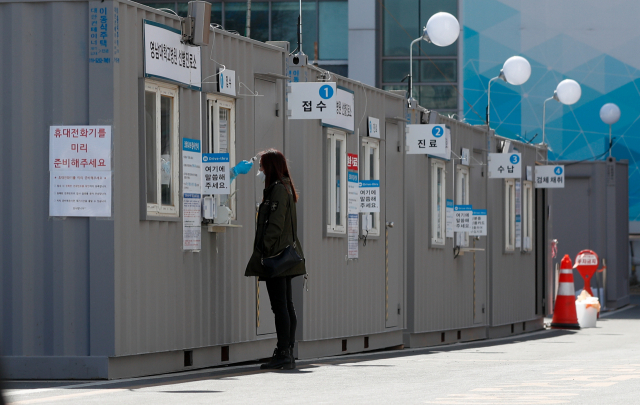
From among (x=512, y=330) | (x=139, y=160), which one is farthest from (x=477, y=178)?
(x=139, y=160)

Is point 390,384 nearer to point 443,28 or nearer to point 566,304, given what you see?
point 443,28

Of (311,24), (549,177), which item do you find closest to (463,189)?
(549,177)

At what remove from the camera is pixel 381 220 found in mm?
15211

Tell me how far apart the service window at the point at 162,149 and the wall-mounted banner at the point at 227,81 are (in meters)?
0.73

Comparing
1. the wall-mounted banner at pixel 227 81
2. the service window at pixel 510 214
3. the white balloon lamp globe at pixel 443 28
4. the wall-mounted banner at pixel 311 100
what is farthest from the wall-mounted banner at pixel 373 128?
the service window at pixel 510 214

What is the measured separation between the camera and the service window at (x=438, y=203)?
1762 centimetres

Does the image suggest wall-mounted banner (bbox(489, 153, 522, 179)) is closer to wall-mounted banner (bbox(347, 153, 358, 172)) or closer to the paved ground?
wall-mounted banner (bbox(347, 153, 358, 172))

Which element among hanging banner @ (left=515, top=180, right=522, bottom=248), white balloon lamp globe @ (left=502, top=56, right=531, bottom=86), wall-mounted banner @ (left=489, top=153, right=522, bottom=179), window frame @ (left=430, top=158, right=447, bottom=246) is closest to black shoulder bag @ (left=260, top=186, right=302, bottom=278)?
window frame @ (left=430, top=158, right=447, bottom=246)

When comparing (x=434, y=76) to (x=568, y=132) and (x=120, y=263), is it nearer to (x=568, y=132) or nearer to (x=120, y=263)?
(x=568, y=132)

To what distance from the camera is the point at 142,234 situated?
9.55 m

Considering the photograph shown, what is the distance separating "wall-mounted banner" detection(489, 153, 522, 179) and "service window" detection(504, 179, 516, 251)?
1.18m

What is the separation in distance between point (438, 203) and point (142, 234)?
8939 mm

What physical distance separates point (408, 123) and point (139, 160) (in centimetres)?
740

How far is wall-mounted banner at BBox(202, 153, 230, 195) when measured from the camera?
10305mm
